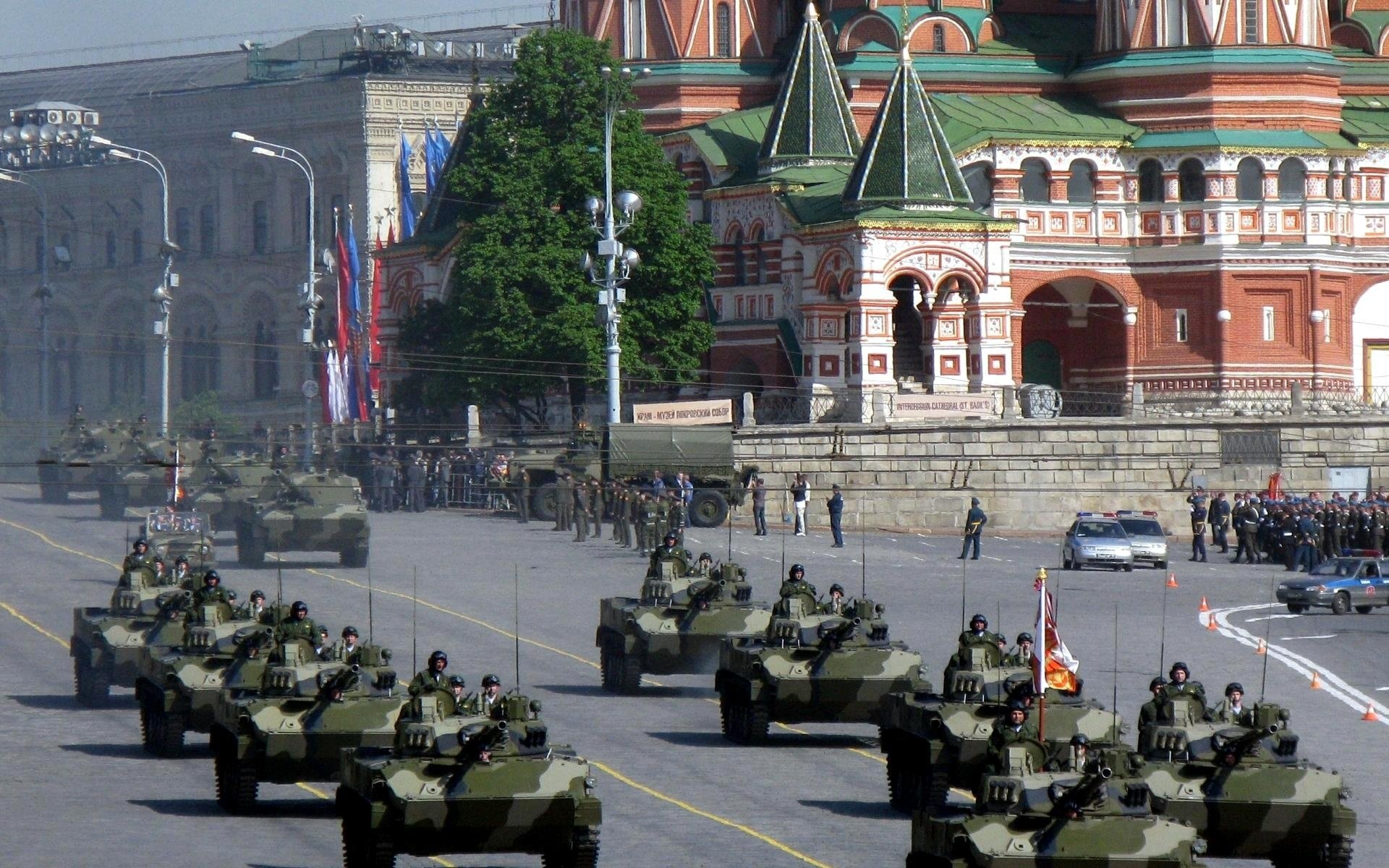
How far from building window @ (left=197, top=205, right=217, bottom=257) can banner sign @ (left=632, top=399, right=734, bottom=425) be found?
49.6 metres

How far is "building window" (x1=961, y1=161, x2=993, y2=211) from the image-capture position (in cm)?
7244

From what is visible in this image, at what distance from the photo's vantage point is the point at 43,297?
83812 millimetres

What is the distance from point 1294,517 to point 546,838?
115 ft

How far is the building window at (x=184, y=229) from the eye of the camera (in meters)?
110

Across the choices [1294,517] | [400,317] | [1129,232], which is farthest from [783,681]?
[400,317]

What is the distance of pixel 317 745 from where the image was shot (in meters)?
27.1

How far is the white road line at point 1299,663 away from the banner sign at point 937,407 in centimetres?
1708

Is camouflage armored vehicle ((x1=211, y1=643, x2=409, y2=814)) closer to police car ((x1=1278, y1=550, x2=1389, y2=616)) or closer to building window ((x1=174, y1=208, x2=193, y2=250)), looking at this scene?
police car ((x1=1278, y1=550, x2=1389, y2=616))

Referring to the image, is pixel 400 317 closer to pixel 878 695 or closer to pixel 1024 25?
pixel 1024 25

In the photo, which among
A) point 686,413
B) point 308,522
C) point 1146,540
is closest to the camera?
point 308,522

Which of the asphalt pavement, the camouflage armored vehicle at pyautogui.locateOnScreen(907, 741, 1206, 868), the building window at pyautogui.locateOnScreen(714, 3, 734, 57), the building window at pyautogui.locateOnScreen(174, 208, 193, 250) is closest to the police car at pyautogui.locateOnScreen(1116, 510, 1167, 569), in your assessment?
the asphalt pavement

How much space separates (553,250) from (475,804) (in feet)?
143

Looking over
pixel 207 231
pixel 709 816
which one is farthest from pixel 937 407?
pixel 207 231

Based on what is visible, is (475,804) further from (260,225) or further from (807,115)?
(260,225)
